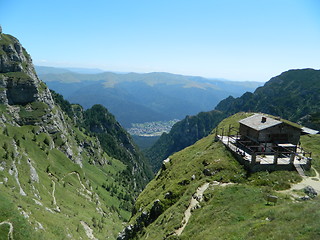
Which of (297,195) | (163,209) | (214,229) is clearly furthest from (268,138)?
(214,229)

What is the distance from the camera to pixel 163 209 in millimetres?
46438

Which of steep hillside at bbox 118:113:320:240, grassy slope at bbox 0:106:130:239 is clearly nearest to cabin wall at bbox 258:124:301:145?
steep hillside at bbox 118:113:320:240

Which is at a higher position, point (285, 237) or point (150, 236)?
point (285, 237)

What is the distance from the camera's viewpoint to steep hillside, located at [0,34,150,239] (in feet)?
201

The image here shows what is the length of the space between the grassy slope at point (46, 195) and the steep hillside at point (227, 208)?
2793 centimetres

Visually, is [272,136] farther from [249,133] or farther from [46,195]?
[46,195]

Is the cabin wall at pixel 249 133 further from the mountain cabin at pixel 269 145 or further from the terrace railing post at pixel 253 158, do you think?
the terrace railing post at pixel 253 158

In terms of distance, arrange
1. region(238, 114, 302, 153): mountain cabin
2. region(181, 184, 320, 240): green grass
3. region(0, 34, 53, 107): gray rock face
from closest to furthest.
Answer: region(181, 184, 320, 240): green grass, region(238, 114, 302, 153): mountain cabin, region(0, 34, 53, 107): gray rock face

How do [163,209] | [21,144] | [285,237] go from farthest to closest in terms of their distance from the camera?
[21,144], [163,209], [285,237]

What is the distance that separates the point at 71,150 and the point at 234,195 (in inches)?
6223

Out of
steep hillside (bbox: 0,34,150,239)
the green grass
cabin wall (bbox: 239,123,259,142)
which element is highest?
cabin wall (bbox: 239,123,259,142)

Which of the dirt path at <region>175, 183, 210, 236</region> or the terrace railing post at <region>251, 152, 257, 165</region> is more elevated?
the terrace railing post at <region>251, 152, 257, 165</region>

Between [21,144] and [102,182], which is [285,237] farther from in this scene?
[102,182]

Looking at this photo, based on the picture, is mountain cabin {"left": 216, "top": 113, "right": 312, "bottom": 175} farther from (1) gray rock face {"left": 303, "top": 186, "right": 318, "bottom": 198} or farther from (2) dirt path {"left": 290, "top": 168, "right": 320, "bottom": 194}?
(1) gray rock face {"left": 303, "top": 186, "right": 318, "bottom": 198}
